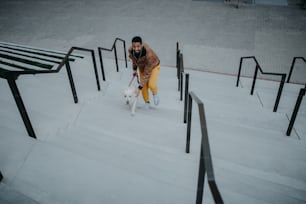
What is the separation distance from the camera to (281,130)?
11.5 ft

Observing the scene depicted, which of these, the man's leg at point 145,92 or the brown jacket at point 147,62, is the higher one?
the brown jacket at point 147,62

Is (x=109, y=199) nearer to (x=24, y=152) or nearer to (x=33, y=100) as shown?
→ (x=24, y=152)

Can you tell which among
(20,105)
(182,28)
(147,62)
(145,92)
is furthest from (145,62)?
(182,28)

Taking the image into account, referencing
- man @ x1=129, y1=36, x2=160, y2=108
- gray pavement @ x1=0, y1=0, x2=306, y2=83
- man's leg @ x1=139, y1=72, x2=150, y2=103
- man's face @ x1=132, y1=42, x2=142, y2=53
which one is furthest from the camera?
gray pavement @ x1=0, y1=0, x2=306, y2=83

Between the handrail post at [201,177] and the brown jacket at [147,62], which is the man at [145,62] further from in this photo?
the handrail post at [201,177]

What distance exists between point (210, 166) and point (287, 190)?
141cm

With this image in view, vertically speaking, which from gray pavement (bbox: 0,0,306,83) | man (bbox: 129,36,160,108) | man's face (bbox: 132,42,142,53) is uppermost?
man's face (bbox: 132,42,142,53)

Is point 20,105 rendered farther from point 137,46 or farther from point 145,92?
point 145,92

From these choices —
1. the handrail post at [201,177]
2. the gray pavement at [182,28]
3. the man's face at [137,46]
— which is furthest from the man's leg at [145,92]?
the gray pavement at [182,28]

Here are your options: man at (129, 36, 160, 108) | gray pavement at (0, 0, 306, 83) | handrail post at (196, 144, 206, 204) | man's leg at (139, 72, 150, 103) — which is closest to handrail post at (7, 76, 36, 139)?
man at (129, 36, 160, 108)

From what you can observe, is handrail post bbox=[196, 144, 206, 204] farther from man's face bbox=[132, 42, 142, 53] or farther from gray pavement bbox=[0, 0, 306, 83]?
gray pavement bbox=[0, 0, 306, 83]

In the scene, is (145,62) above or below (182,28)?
above

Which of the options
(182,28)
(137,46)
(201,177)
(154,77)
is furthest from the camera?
(182,28)

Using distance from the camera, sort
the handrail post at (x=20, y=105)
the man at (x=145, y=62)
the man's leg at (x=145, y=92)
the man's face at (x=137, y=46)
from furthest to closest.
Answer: the man's leg at (x=145, y=92), the man at (x=145, y=62), the man's face at (x=137, y=46), the handrail post at (x=20, y=105)
